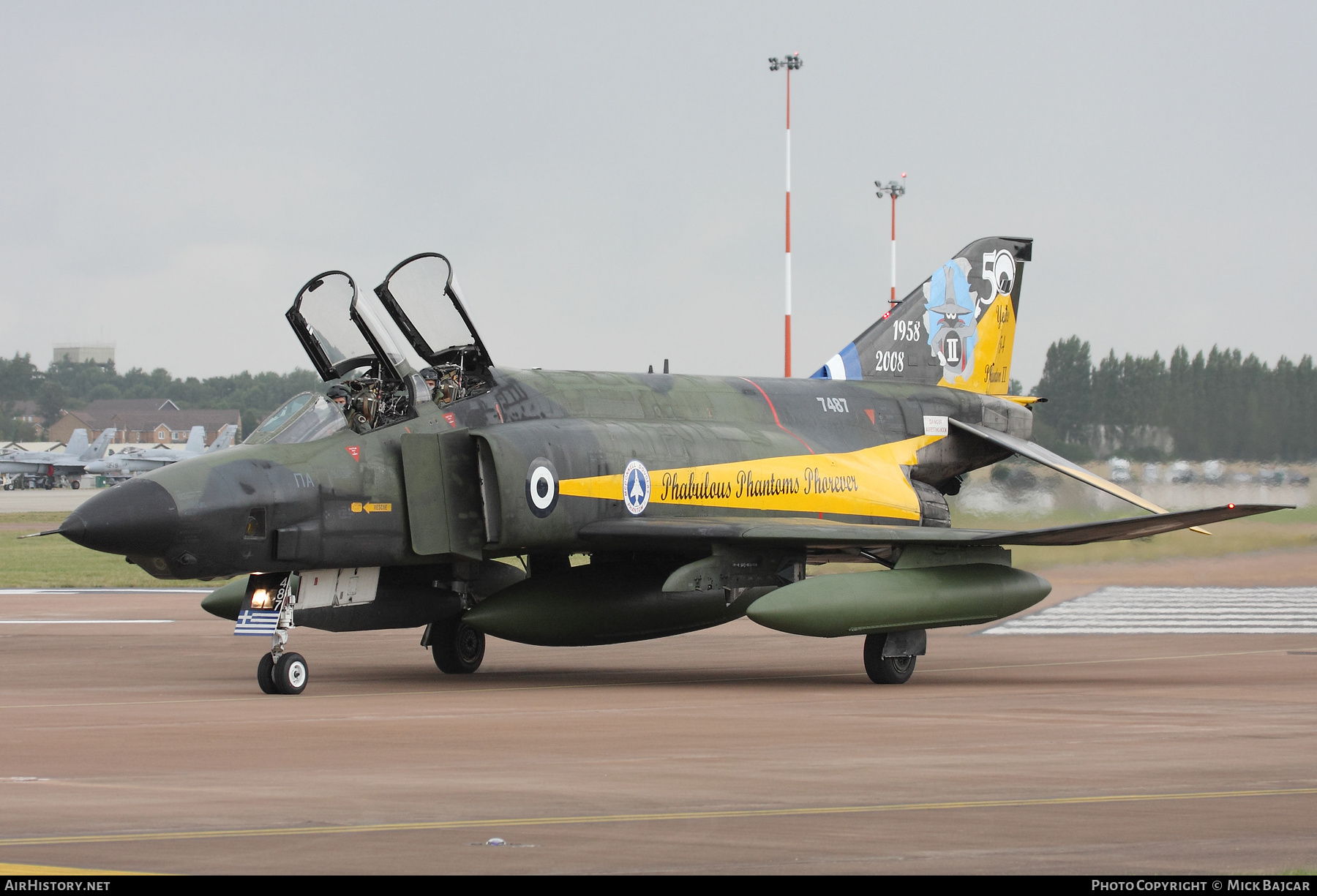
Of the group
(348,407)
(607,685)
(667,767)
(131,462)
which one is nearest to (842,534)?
(607,685)

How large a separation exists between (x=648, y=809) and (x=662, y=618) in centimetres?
852

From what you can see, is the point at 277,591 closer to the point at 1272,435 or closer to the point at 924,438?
the point at 924,438

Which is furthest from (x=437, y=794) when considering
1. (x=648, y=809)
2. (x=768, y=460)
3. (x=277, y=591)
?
(x=768, y=460)

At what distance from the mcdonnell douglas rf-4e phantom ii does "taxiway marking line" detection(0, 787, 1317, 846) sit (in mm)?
5992

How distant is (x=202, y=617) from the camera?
930 inches

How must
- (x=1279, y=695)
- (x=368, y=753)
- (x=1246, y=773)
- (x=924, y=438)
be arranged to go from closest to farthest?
(x=1246, y=773) → (x=368, y=753) → (x=1279, y=695) → (x=924, y=438)

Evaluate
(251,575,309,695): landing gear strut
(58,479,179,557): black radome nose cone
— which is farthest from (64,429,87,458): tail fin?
(58,479,179,557): black radome nose cone

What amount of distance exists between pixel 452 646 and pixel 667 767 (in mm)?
7544

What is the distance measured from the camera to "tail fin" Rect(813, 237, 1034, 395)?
64.3ft

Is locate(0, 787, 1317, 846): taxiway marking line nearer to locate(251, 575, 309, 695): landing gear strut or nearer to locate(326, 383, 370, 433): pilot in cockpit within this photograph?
locate(251, 575, 309, 695): landing gear strut

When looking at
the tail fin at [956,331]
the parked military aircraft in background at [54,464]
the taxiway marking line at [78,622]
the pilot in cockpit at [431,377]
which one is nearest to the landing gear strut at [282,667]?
the pilot in cockpit at [431,377]

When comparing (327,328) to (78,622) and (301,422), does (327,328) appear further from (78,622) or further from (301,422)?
(78,622)

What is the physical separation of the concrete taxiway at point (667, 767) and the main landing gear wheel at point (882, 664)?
0.21 metres

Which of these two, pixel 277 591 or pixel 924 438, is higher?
pixel 924 438
